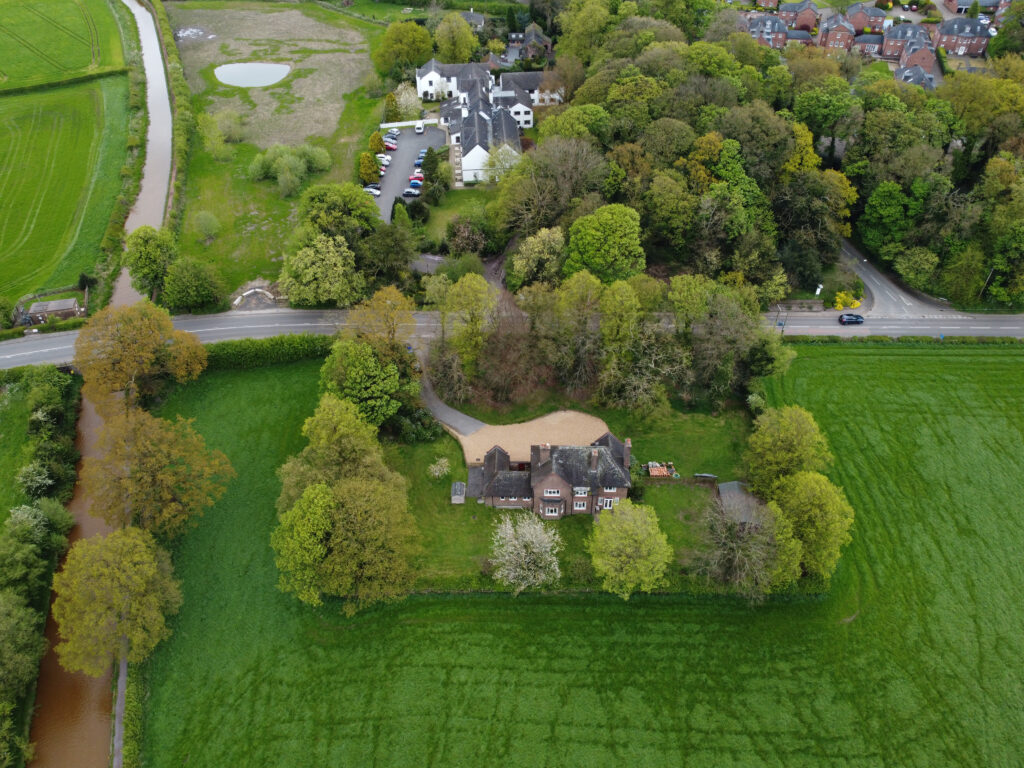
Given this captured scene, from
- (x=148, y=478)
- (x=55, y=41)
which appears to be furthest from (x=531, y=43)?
(x=148, y=478)

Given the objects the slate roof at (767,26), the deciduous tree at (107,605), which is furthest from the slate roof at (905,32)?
the deciduous tree at (107,605)

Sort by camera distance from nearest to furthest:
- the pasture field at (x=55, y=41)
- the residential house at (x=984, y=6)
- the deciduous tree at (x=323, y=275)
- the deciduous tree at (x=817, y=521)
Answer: the deciduous tree at (x=817, y=521)
the deciduous tree at (x=323, y=275)
the pasture field at (x=55, y=41)
the residential house at (x=984, y=6)

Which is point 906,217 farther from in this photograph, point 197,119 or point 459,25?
point 197,119

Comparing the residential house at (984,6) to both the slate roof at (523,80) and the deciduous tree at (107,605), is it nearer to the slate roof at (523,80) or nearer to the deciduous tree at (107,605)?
the slate roof at (523,80)

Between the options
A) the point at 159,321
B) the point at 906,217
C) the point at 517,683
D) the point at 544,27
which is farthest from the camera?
the point at 544,27

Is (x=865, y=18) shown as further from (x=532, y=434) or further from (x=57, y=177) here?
(x=57, y=177)

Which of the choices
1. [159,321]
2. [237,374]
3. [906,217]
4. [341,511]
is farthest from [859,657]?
[159,321]
